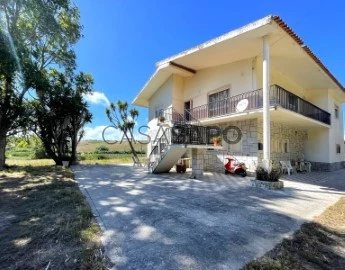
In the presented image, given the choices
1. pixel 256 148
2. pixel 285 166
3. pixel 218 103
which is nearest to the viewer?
pixel 256 148

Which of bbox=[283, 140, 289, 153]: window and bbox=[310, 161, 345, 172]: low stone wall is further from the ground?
bbox=[283, 140, 289, 153]: window

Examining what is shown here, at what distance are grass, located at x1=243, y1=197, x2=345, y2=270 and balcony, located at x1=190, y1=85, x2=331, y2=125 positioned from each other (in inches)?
234

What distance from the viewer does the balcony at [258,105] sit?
9773 millimetres

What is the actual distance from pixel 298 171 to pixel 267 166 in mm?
6970

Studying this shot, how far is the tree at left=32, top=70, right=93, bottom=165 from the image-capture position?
45.1 ft

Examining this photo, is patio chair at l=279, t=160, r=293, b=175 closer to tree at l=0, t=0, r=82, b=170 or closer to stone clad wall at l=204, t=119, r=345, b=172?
stone clad wall at l=204, t=119, r=345, b=172

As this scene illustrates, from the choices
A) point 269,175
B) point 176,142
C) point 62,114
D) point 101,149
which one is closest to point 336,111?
point 269,175

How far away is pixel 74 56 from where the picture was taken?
14.2 m

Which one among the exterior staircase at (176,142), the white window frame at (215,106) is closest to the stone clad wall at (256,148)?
the white window frame at (215,106)

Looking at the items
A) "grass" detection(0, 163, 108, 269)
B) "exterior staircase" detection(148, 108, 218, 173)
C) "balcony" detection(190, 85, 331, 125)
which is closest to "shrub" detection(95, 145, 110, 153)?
"balcony" detection(190, 85, 331, 125)

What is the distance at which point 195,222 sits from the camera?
3855 millimetres

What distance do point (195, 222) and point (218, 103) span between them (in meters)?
9.56

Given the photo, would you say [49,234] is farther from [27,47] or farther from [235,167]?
[27,47]

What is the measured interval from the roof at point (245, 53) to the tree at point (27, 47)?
19.4 ft
